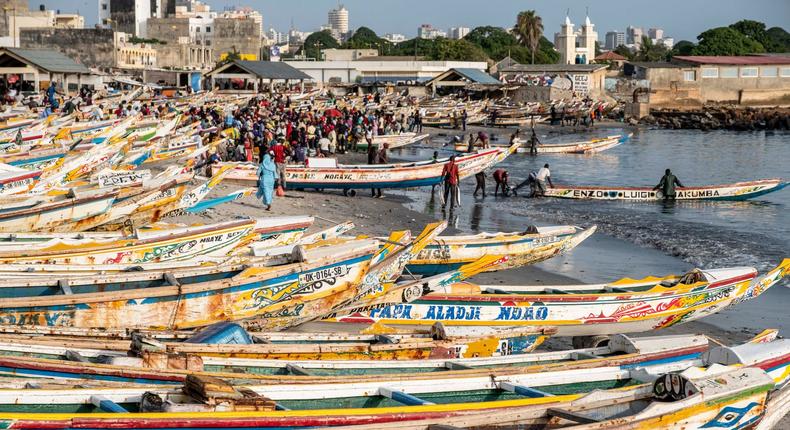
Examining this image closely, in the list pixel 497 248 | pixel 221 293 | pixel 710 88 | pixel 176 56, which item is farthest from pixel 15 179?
pixel 176 56

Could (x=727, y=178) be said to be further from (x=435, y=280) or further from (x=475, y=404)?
(x=475, y=404)

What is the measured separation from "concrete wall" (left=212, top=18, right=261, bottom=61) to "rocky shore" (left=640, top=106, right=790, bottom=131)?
56.2 meters

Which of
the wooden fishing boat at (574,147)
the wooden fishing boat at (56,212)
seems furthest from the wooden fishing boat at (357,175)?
the wooden fishing boat at (574,147)

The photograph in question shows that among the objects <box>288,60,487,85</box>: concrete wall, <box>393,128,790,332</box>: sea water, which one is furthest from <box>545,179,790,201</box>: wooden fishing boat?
<box>288,60,487,85</box>: concrete wall

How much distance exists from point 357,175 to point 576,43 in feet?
395

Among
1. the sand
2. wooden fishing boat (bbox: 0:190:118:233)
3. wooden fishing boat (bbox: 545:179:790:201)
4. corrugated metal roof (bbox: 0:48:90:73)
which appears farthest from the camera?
corrugated metal roof (bbox: 0:48:90:73)

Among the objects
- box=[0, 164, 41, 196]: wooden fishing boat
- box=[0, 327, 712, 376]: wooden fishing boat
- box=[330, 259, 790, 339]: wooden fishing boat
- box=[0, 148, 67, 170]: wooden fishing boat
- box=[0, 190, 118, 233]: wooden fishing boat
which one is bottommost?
box=[330, 259, 790, 339]: wooden fishing boat

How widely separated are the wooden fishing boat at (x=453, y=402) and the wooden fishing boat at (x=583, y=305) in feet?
10.3

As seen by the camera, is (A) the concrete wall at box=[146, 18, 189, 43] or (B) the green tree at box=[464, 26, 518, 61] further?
(A) the concrete wall at box=[146, 18, 189, 43]

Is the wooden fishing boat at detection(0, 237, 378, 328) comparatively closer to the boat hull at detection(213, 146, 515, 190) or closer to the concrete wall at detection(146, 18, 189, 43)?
the boat hull at detection(213, 146, 515, 190)

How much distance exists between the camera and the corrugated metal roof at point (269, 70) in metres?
60.8

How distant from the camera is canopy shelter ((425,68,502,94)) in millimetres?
77750

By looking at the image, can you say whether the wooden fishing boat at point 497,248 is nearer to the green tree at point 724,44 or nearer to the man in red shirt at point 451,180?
the man in red shirt at point 451,180

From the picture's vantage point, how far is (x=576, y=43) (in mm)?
143750
